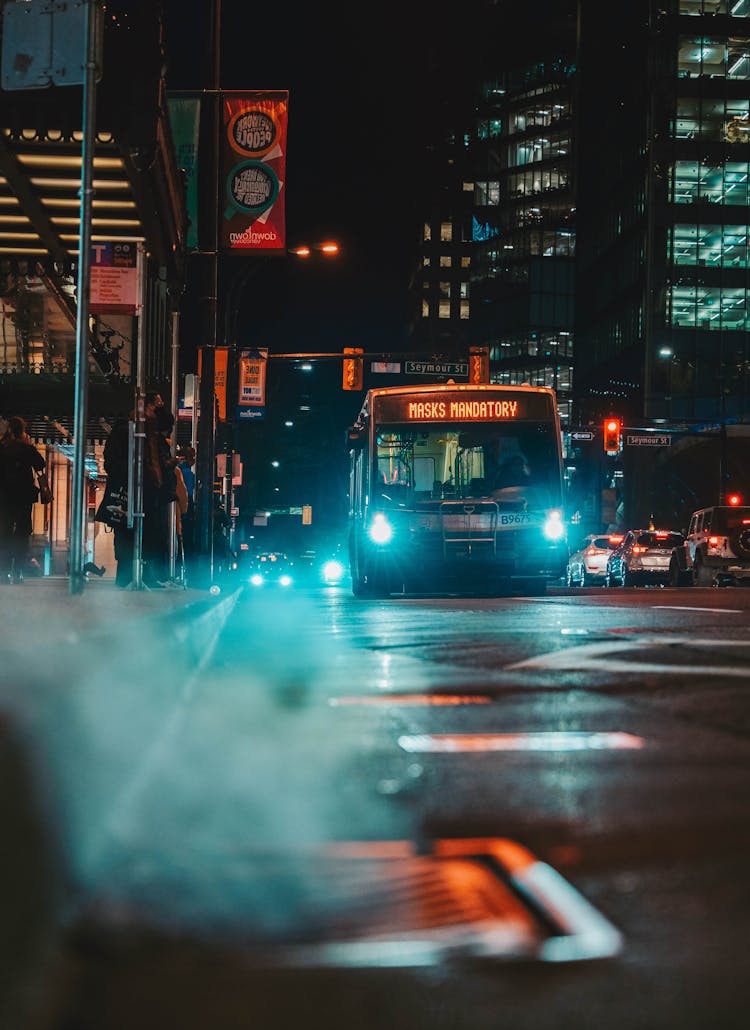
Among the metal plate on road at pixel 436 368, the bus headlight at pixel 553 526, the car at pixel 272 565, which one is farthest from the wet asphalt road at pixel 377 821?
the car at pixel 272 565

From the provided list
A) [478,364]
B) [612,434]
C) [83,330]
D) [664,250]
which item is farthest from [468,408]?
[664,250]

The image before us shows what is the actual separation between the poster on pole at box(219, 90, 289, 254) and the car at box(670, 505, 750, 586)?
15.1 m

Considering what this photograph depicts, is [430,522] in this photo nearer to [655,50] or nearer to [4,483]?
[4,483]

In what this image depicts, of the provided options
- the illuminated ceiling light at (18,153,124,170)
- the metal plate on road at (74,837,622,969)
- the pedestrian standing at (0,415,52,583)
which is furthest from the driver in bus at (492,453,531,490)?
the metal plate on road at (74,837,622,969)

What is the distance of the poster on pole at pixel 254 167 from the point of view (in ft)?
73.6

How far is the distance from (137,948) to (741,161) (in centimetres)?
8304

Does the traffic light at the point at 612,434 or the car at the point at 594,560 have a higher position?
the traffic light at the point at 612,434

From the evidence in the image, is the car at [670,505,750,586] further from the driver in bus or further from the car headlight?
the car headlight

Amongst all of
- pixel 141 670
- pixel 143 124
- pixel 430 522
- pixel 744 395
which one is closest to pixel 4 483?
→ pixel 143 124

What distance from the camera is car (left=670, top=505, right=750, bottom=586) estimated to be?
1316 inches

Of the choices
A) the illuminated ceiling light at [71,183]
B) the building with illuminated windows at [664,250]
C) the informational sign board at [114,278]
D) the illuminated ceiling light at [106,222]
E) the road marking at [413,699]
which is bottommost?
the road marking at [413,699]

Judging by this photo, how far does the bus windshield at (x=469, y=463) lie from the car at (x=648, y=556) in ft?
59.6

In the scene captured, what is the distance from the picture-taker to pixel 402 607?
1823 centimetres

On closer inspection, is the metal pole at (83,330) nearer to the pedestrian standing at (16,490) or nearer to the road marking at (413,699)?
the road marking at (413,699)
